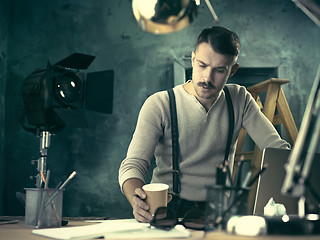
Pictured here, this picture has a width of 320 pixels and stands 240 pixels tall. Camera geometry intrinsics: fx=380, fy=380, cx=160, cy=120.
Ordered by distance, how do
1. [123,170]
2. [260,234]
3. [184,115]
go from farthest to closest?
1. [184,115]
2. [123,170]
3. [260,234]

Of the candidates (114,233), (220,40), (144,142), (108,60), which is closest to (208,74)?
(220,40)

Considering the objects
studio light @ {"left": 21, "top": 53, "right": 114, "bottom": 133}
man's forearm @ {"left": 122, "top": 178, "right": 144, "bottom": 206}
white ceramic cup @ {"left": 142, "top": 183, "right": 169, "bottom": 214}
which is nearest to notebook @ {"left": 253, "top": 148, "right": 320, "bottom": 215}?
white ceramic cup @ {"left": 142, "top": 183, "right": 169, "bottom": 214}

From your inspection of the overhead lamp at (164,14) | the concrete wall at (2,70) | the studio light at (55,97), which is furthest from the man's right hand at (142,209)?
the concrete wall at (2,70)

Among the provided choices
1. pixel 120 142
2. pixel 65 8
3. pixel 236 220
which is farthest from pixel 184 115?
pixel 65 8

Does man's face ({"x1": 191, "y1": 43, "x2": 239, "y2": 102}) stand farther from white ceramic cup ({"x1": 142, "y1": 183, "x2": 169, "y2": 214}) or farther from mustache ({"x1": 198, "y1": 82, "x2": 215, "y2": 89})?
white ceramic cup ({"x1": 142, "y1": 183, "x2": 169, "y2": 214})

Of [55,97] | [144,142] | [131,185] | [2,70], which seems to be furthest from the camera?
[2,70]

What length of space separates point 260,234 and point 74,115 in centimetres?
185

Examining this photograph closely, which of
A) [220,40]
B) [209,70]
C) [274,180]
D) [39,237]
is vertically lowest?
[39,237]

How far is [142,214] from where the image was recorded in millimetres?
1133

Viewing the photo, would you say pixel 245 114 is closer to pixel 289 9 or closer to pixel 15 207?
pixel 289 9

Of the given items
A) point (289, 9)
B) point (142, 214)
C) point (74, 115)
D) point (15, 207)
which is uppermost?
point (289, 9)

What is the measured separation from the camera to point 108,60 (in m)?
3.32

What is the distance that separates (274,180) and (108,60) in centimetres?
237

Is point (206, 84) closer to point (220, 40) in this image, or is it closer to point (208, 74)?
point (208, 74)
